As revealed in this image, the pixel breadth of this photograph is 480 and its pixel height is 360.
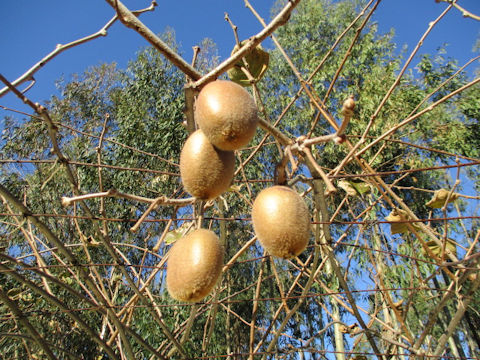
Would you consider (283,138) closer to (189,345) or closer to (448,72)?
(189,345)

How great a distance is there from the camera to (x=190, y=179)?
46 centimetres

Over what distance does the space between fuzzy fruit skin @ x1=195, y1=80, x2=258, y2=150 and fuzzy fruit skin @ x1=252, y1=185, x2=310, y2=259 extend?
8 centimetres

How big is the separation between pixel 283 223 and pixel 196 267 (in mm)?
136

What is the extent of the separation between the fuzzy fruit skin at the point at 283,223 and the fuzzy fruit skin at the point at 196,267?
8cm

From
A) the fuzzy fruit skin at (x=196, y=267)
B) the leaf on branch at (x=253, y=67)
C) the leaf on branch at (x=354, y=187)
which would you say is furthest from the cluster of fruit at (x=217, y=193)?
the leaf on branch at (x=354, y=187)

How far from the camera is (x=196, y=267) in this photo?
46cm

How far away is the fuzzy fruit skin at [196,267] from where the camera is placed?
463 mm

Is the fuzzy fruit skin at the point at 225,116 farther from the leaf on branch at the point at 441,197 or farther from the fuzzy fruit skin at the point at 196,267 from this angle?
the leaf on branch at the point at 441,197

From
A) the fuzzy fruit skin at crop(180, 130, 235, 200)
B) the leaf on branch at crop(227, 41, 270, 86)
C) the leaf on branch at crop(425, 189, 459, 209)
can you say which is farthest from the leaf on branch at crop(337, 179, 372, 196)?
the fuzzy fruit skin at crop(180, 130, 235, 200)

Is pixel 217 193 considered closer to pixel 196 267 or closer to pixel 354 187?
pixel 196 267

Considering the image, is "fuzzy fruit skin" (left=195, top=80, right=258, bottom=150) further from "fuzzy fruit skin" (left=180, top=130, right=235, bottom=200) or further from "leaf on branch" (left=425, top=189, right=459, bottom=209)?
"leaf on branch" (left=425, top=189, right=459, bottom=209)

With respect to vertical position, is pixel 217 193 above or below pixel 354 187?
below

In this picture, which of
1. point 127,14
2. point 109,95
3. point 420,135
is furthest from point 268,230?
point 109,95

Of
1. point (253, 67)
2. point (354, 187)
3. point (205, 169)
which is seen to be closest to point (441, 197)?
point (354, 187)
